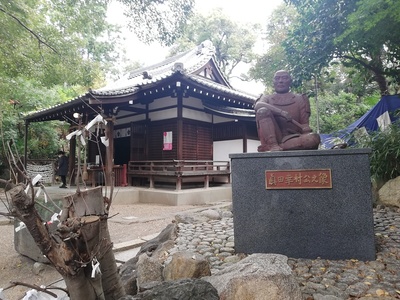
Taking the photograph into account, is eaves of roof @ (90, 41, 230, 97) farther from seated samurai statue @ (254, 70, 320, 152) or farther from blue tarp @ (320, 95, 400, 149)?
blue tarp @ (320, 95, 400, 149)

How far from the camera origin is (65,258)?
1.44 m

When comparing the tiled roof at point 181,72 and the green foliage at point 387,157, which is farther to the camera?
the tiled roof at point 181,72

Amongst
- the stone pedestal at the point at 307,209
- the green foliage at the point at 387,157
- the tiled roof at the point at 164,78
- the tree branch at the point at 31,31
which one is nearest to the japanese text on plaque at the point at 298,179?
the stone pedestal at the point at 307,209

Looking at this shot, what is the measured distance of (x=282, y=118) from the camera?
3.82m

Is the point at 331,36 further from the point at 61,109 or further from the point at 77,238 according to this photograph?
the point at 61,109

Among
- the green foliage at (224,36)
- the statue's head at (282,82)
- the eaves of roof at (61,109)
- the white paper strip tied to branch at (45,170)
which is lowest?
the white paper strip tied to branch at (45,170)

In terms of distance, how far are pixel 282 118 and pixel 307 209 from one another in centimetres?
135

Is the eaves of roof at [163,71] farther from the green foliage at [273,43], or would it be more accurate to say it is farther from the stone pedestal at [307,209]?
the stone pedestal at [307,209]

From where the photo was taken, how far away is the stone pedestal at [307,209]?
2941mm

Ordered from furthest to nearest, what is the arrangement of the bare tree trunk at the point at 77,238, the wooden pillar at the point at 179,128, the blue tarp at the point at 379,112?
the wooden pillar at the point at 179,128 → the blue tarp at the point at 379,112 → the bare tree trunk at the point at 77,238

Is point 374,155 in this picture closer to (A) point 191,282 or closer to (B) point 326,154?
(B) point 326,154

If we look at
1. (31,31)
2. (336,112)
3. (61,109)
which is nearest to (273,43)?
(336,112)

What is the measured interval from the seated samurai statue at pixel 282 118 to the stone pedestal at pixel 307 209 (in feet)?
1.59

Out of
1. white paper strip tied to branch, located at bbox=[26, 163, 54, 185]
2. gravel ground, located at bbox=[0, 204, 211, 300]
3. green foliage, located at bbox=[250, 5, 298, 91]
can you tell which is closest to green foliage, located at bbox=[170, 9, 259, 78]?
green foliage, located at bbox=[250, 5, 298, 91]
